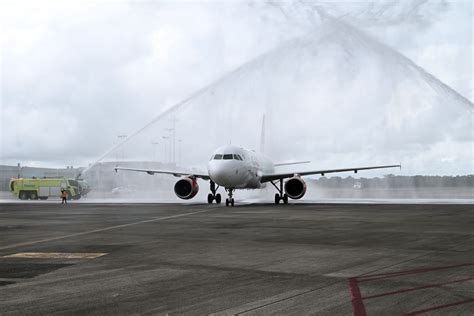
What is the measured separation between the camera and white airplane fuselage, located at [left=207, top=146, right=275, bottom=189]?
38031 millimetres

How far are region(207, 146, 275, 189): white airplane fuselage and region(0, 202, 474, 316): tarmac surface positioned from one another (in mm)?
19369

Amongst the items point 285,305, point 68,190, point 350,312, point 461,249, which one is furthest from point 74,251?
point 68,190

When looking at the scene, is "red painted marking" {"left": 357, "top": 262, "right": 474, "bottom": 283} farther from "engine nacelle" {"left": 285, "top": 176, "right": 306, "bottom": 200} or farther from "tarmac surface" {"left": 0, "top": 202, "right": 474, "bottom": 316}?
"engine nacelle" {"left": 285, "top": 176, "right": 306, "bottom": 200}

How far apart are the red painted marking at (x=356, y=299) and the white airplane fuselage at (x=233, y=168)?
95.0ft

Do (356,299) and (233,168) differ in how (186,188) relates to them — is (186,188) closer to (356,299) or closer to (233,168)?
(233,168)

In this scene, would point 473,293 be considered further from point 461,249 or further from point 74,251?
point 74,251

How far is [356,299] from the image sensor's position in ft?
25.3

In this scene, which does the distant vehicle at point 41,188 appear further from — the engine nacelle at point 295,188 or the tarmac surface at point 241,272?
the tarmac surface at point 241,272

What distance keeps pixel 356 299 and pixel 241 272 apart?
2996 mm

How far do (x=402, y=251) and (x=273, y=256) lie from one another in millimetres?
3233

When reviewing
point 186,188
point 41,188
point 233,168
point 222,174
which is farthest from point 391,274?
point 41,188

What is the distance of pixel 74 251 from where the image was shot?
13.6m

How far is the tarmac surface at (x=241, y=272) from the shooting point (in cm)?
744

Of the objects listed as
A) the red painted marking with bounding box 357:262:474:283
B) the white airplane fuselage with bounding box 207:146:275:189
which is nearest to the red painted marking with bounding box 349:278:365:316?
the red painted marking with bounding box 357:262:474:283
